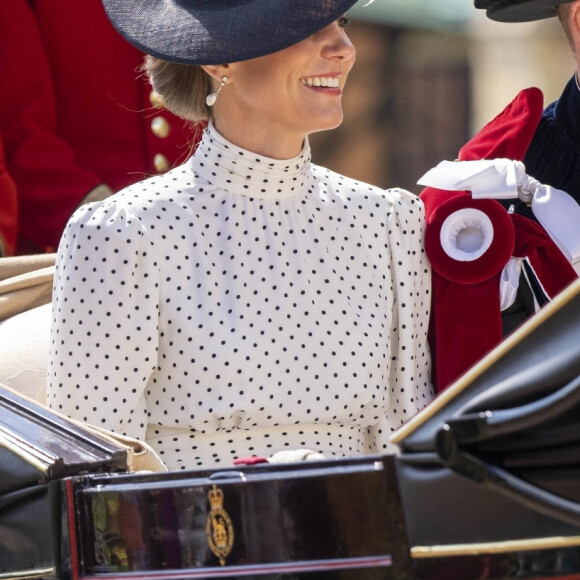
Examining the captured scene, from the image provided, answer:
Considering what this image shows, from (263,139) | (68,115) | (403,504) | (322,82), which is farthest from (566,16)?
(403,504)

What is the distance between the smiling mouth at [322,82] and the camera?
2.43 m

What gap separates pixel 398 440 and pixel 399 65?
5222mm

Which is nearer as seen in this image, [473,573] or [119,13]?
[473,573]

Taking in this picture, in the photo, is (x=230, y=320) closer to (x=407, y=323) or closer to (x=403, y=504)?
(x=407, y=323)

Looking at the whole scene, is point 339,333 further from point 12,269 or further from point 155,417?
point 12,269

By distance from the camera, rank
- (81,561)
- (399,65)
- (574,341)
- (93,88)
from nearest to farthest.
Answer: (574,341) → (81,561) → (93,88) → (399,65)

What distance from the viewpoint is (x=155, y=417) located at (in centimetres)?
235

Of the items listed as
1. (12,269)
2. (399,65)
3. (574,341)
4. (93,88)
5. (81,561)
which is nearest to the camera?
(574,341)

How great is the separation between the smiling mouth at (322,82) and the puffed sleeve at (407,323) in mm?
304

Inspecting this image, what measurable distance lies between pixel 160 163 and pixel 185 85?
91 centimetres

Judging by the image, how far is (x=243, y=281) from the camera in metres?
2.40

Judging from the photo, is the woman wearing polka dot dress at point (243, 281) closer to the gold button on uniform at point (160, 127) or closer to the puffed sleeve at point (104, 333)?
the puffed sleeve at point (104, 333)

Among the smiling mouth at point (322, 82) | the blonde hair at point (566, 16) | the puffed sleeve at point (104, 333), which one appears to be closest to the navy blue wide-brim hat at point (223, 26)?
the smiling mouth at point (322, 82)

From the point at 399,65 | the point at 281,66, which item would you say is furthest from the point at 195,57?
the point at 399,65
